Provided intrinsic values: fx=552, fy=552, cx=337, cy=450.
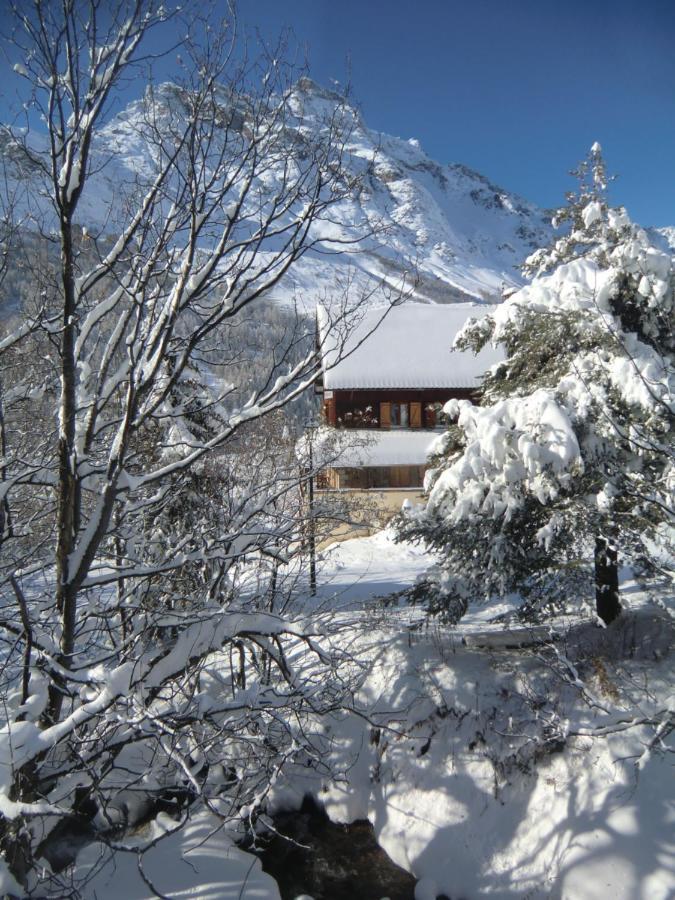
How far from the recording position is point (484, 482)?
25.1ft

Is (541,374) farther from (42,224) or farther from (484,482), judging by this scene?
(42,224)

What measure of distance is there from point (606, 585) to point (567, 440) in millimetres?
3079

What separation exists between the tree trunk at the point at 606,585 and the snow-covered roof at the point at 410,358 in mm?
15237

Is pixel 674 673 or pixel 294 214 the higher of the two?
pixel 294 214

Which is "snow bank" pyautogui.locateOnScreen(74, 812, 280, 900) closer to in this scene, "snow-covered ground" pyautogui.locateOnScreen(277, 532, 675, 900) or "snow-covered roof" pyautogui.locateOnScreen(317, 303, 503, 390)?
"snow-covered ground" pyautogui.locateOnScreen(277, 532, 675, 900)

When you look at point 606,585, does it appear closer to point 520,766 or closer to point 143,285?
point 520,766

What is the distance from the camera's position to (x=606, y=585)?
8.37m

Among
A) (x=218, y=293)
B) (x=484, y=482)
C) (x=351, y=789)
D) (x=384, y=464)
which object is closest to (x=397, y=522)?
(x=484, y=482)

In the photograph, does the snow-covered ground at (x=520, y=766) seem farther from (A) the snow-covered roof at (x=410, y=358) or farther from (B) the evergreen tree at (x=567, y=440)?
(A) the snow-covered roof at (x=410, y=358)

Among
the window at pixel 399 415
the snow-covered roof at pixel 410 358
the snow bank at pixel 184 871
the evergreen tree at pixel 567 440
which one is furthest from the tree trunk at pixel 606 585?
the window at pixel 399 415

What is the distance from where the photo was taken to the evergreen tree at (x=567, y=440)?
270 inches

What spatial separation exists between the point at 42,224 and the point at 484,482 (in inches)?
233

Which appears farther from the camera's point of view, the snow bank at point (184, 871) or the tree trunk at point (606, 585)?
the tree trunk at point (606, 585)

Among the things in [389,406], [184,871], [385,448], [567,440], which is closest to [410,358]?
[389,406]
